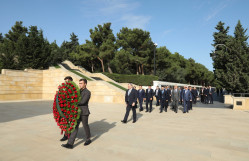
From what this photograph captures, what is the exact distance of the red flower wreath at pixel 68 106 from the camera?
455 centimetres

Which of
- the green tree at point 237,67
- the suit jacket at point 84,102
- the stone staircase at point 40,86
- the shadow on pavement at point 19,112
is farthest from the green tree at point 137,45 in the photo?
the suit jacket at point 84,102

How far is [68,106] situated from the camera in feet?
14.9

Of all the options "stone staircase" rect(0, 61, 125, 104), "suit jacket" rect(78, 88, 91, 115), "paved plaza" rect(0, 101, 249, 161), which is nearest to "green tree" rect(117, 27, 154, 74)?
"stone staircase" rect(0, 61, 125, 104)

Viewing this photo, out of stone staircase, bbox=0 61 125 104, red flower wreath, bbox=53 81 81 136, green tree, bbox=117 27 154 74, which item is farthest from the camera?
green tree, bbox=117 27 154 74

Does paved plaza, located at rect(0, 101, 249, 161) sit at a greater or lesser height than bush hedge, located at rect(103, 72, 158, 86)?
lesser

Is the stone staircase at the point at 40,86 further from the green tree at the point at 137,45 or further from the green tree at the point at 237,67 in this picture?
the green tree at the point at 137,45

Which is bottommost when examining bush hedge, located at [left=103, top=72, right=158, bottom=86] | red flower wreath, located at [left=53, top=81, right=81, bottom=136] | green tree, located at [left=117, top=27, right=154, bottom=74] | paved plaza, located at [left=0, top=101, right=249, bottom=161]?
paved plaza, located at [left=0, top=101, right=249, bottom=161]

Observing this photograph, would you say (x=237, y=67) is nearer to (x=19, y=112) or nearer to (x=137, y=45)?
(x=19, y=112)

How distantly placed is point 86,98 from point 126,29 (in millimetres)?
35035

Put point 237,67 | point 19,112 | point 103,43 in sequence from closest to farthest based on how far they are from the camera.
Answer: point 19,112 < point 237,67 < point 103,43

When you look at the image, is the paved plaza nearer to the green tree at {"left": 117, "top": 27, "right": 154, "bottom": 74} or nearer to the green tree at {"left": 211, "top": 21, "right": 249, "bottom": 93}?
the green tree at {"left": 211, "top": 21, "right": 249, "bottom": 93}

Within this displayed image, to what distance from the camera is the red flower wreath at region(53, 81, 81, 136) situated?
14.9 feet

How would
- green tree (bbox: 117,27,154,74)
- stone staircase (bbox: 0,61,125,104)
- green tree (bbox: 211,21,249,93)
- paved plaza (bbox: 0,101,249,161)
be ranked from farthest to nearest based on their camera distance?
green tree (bbox: 117,27,154,74), stone staircase (bbox: 0,61,125,104), green tree (bbox: 211,21,249,93), paved plaza (bbox: 0,101,249,161)

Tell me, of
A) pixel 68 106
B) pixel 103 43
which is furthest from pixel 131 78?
pixel 68 106
